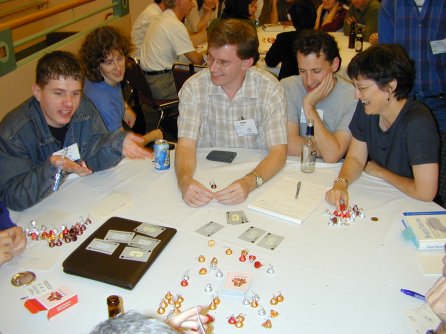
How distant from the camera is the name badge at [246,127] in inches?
94.9

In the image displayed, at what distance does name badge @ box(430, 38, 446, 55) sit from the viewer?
2750mm

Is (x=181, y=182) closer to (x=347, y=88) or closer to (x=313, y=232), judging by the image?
(x=313, y=232)

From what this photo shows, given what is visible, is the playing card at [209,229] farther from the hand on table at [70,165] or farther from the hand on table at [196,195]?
the hand on table at [70,165]

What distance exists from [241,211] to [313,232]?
0.32 metres

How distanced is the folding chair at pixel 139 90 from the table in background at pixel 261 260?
6.23ft

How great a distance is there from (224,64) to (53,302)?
148 centimetres

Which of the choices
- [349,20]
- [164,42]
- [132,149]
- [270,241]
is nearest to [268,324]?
[270,241]

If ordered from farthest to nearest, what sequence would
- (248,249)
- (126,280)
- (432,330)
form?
(248,249), (126,280), (432,330)

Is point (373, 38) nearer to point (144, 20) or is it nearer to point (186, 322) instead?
point (144, 20)

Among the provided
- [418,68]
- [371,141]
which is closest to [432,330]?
[371,141]

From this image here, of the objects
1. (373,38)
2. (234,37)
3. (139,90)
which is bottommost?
Answer: (139,90)

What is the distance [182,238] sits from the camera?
64.3 inches

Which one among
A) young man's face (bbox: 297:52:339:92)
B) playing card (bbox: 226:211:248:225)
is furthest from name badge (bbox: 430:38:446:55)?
playing card (bbox: 226:211:248:225)

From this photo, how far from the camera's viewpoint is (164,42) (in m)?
4.22
